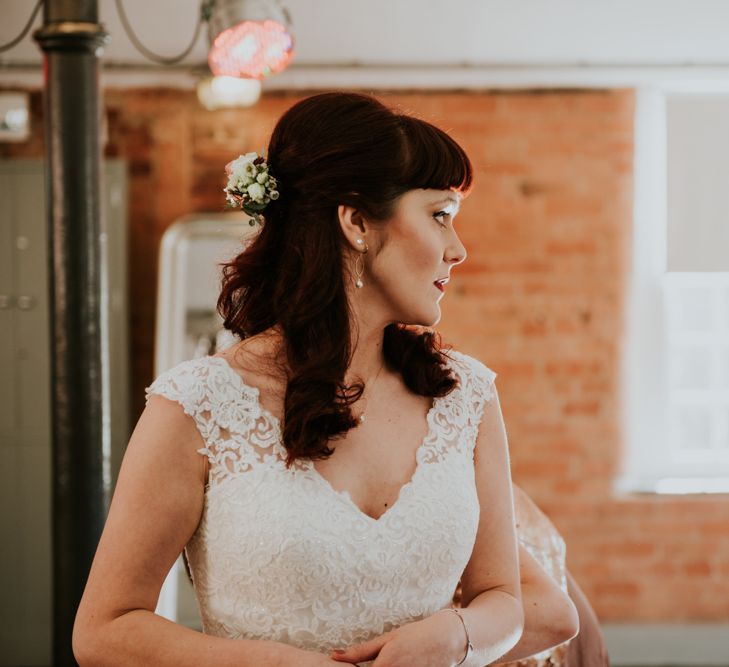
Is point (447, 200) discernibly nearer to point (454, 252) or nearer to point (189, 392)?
point (454, 252)

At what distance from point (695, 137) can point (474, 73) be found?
116 centimetres

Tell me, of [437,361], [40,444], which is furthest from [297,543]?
[40,444]

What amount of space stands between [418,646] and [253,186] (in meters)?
0.71

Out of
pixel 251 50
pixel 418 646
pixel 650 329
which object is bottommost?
pixel 650 329

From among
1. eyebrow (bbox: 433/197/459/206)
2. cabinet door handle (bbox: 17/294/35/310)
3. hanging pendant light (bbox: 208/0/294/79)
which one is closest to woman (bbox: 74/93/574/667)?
eyebrow (bbox: 433/197/459/206)

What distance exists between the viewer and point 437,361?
164 centimetres

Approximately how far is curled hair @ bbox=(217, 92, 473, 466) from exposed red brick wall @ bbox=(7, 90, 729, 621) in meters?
3.19

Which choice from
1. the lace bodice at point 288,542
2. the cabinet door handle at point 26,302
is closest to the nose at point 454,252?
the lace bodice at point 288,542

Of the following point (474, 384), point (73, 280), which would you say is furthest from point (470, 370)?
point (73, 280)

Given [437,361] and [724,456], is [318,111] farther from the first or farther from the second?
[724,456]

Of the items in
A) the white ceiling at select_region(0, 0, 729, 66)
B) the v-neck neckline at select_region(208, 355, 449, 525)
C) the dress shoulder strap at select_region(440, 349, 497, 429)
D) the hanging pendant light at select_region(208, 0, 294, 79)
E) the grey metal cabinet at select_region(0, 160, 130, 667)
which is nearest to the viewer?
the v-neck neckline at select_region(208, 355, 449, 525)

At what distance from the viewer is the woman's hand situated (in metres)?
1.30

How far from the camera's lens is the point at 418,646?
4.35ft

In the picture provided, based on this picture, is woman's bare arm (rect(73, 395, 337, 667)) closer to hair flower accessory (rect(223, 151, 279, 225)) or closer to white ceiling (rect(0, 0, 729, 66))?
hair flower accessory (rect(223, 151, 279, 225))
